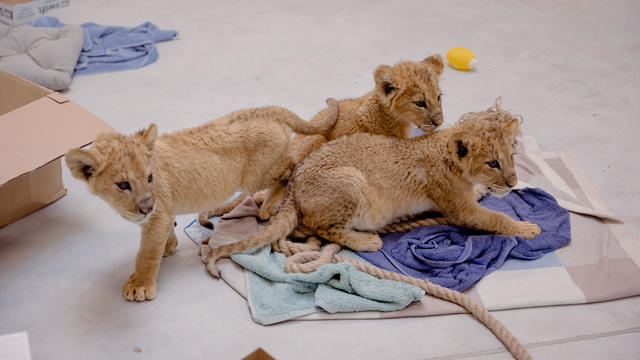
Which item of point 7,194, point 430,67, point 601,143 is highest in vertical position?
point 430,67

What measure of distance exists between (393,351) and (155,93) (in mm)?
3843

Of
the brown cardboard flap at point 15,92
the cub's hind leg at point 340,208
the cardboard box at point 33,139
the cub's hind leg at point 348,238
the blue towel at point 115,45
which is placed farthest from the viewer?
the blue towel at point 115,45

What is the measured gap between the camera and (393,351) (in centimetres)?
346

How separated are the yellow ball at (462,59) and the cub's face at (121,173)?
4.19 m

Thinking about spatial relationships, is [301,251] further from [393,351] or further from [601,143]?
[601,143]

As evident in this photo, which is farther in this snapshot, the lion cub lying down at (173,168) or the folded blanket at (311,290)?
the folded blanket at (311,290)

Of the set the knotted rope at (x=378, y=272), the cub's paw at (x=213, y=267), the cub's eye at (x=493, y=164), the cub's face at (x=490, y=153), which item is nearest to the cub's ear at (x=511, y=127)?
the cub's face at (x=490, y=153)

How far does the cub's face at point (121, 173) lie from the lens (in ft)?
11.0

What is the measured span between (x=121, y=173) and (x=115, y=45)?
403 centimetres

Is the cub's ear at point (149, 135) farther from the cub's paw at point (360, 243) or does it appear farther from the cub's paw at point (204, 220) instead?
the cub's paw at point (360, 243)

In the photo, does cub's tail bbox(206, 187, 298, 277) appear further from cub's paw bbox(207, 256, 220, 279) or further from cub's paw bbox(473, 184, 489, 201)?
cub's paw bbox(473, 184, 489, 201)

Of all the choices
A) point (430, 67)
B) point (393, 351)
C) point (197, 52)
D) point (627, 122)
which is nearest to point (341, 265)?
point (393, 351)

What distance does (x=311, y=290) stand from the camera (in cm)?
385

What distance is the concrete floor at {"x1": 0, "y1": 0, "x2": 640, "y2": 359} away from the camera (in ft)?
11.6
